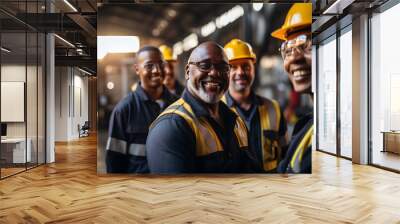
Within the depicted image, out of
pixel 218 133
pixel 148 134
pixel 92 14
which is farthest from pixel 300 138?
pixel 92 14

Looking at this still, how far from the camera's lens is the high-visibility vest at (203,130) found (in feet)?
19.0

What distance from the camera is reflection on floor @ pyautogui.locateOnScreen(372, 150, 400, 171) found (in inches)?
264

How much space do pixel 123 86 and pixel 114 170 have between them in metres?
1.38

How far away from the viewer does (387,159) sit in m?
6.99

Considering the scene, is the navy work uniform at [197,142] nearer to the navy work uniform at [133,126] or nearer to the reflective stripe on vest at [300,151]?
the navy work uniform at [133,126]

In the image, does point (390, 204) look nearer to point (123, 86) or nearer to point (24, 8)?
point (123, 86)

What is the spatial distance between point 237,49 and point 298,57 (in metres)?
0.99

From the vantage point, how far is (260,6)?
6.00 m

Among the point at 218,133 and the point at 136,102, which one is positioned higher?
the point at 136,102

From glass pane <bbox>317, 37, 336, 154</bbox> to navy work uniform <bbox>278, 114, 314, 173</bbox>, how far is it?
12.2 ft

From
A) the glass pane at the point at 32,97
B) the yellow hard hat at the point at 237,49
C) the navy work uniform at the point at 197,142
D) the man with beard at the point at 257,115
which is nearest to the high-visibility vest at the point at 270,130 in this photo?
the man with beard at the point at 257,115

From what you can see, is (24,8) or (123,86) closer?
(123,86)

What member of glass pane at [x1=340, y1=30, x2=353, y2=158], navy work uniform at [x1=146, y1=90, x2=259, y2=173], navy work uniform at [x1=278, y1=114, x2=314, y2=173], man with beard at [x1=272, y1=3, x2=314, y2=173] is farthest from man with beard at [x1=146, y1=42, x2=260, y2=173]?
glass pane at [x1=340, y1=30, x2=353, y2=158]

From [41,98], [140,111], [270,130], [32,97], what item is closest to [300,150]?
[270,130]
